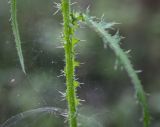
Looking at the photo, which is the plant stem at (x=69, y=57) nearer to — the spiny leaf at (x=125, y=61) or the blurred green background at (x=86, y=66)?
the spiny leaf at (x=125, y=61)

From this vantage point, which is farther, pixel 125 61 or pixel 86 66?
pixel 86 66

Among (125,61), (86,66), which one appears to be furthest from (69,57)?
(86,66)

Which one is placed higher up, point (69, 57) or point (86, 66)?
point (69, 57)

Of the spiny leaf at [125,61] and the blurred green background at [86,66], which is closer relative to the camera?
the spiny leaf at [125,61]

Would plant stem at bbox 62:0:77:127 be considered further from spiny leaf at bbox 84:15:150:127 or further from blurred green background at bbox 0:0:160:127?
blurred green background at bbox 0:0:160:127

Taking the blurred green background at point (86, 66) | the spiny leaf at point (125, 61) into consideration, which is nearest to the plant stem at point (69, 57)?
the spiny leaf at point (125, 61)

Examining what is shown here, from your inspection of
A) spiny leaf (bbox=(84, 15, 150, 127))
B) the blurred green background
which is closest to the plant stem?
spiny leaf (bbox=(84, 15, 150, 127))

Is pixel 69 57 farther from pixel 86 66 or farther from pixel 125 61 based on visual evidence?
pixel 86 66

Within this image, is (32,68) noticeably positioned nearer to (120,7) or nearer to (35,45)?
(35,45)
